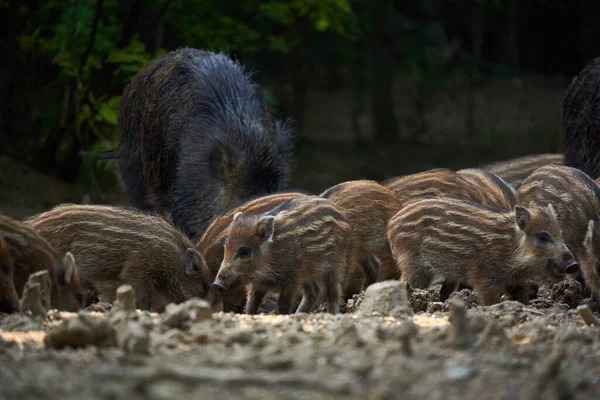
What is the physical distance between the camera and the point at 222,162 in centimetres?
614

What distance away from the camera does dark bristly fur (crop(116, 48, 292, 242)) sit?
6.12 metres

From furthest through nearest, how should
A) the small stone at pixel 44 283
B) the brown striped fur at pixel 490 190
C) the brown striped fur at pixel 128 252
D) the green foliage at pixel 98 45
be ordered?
the green foliage at pixel 98 45, the brown striped fur at pixel 490 190, the brown striped fur at pixel 128 252, the small stone at pixel 44 283

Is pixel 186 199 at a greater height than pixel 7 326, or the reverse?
pixel 7 326

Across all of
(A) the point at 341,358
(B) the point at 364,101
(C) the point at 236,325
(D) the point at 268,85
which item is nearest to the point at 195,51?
(C) the point at 236,325

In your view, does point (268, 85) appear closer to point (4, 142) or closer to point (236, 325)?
point (4, 142)

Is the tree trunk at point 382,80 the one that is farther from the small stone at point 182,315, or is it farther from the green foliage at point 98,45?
the small stone at point 182,315

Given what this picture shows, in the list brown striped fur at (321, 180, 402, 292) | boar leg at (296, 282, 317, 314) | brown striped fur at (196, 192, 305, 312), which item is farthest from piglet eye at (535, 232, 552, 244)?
brown striped fur at (196, 192, 305, 312)

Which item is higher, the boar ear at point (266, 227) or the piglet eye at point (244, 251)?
the boar ear at point (266, 227)

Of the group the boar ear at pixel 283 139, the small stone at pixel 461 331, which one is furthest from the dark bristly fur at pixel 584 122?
the small stone at pixel 461 331

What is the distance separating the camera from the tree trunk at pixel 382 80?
1176 centimetres

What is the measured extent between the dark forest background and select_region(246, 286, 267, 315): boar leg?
2.84m

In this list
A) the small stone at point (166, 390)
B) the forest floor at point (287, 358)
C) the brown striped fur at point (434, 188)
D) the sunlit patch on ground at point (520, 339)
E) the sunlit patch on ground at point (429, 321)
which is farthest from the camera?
the brown striped fur at point (434, 188)

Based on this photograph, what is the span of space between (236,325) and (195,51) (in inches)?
154

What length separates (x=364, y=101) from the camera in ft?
48.4
